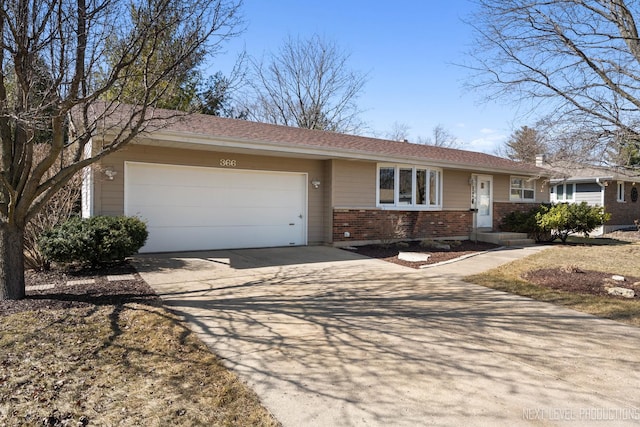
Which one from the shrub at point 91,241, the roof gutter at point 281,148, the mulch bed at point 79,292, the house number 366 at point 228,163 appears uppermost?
the roof gutter at point 281,148

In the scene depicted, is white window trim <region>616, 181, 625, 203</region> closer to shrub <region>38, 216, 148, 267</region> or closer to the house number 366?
the house number 366

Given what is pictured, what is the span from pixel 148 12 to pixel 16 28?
1.43m

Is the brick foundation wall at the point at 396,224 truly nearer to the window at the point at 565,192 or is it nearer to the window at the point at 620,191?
the window at the point at 565,192

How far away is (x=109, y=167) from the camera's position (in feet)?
28.3

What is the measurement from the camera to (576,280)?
24.2 feet

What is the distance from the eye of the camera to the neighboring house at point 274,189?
906 cm

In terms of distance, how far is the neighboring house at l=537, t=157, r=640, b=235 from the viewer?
65.8 feet

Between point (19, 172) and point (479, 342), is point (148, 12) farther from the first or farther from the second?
point (479, 342)

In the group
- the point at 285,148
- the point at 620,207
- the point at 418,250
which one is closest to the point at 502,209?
the point at 418,250

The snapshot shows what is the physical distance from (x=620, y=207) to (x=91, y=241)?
25.2 meters

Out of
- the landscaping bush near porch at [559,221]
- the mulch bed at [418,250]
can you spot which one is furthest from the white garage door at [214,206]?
the landscaping bush near porch at [559,221]

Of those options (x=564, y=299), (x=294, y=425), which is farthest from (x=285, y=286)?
(x=564, y=299)

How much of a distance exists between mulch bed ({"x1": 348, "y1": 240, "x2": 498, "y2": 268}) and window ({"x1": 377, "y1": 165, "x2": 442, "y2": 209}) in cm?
142

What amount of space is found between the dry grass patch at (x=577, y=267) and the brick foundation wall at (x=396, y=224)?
10.5 ft
